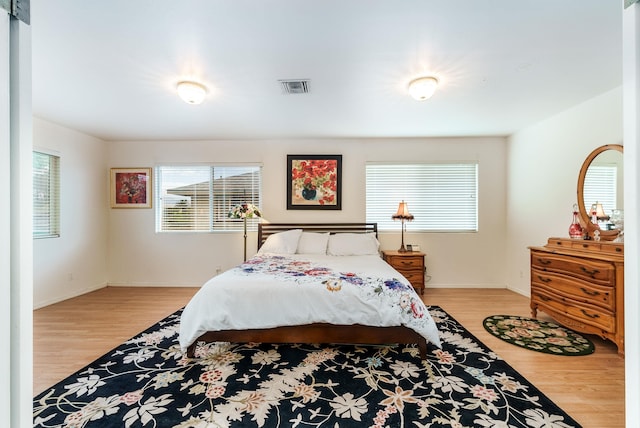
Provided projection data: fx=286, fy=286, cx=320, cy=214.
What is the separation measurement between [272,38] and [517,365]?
3.15m

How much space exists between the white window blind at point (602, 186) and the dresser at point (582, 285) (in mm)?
543

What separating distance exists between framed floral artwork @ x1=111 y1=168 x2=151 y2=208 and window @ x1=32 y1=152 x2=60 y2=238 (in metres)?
0.83

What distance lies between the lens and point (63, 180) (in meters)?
4.12

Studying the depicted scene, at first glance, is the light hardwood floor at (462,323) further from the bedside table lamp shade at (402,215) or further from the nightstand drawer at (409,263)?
the bedside table lamp shade at (402,215)

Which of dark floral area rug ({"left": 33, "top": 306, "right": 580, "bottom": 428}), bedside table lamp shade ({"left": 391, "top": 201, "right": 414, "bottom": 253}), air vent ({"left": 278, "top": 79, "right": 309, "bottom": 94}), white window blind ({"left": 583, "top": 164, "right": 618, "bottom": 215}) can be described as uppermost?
air vent ({"left": 278, "top": 79, "right": 309, "bottom": 94})

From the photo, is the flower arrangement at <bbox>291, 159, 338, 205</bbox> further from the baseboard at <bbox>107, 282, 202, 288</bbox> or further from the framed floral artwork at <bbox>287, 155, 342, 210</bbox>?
the baseboard at <bbox>107, 282, 202, 288</bbox>

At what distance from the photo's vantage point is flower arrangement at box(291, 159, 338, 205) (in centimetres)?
475

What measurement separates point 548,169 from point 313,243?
3.31m

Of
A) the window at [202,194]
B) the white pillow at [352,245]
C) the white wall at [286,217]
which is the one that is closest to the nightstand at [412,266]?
the white pillow at [352,245]

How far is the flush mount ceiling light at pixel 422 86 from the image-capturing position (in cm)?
260

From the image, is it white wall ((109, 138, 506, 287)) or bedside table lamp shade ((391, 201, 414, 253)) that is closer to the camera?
bedside table lamp shade ((391, 201, 414, 253))

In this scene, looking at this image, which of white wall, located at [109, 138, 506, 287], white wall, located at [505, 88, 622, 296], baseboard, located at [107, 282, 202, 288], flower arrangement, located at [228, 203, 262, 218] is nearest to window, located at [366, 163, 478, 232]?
white wall, located at [109, 138, 506, 287]
